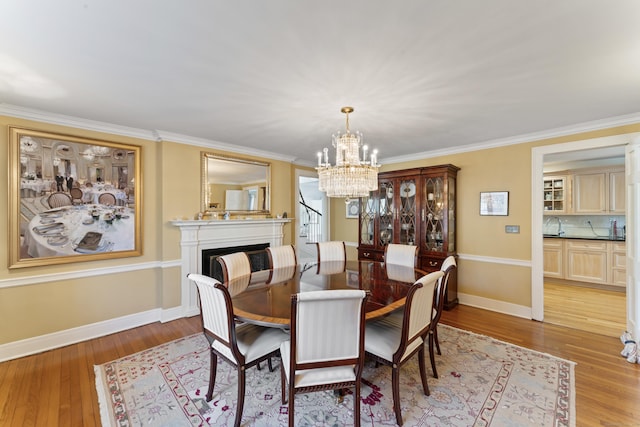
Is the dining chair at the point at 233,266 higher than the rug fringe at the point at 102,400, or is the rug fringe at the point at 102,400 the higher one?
the dining chair at the point at 233,266

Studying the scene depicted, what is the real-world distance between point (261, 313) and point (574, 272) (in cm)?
587

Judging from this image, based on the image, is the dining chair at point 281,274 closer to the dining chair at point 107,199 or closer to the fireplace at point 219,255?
the fireplace at point 219,255

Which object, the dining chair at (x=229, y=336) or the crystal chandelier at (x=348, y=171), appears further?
the crystal chandelier at (x=348, y=171)

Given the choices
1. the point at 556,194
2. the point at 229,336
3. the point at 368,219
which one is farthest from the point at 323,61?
the point at 556,194

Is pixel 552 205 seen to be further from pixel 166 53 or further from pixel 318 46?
pixel 166 53

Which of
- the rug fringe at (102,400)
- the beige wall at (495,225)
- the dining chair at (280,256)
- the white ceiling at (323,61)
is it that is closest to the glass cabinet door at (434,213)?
the beige wall at (495,225)

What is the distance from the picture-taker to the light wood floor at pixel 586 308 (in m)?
3.23

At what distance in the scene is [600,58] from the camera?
176 centimetres

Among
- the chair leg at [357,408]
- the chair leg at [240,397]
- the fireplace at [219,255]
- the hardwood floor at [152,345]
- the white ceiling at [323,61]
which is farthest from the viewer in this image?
the fireplace at [219,255]

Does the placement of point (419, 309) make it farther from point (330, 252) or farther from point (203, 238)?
point (203, 238)

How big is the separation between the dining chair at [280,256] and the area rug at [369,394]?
1.10m

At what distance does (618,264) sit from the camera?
4449mm

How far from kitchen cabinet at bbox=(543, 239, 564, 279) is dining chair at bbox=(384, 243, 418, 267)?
3631mm

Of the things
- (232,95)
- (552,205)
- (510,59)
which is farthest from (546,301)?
(232,95)
